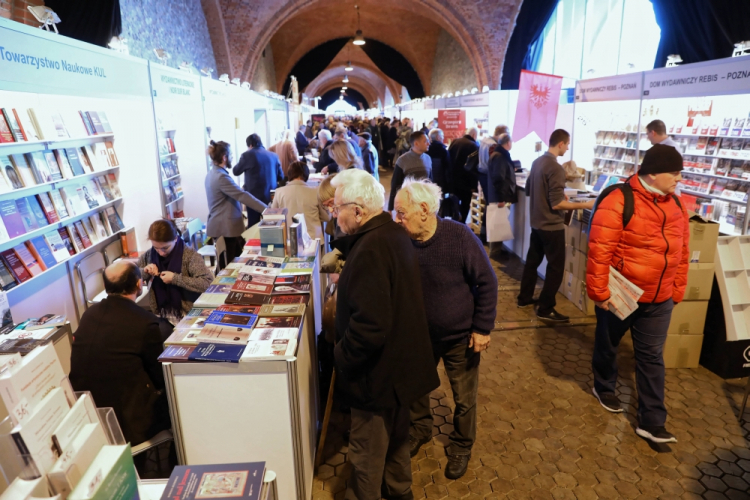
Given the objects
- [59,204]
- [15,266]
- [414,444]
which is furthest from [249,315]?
[59,204]

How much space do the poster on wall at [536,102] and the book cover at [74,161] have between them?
479 cm

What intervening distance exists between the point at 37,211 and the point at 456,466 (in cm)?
334

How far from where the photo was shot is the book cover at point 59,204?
149 inches

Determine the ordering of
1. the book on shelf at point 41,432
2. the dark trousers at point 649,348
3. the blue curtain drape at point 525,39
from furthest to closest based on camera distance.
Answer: the blue curtain drape at point 525,39 → the dark trousers at point 649,348 → the book on shelf at point 41,432

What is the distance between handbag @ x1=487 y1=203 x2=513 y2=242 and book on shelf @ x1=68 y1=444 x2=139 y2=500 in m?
5.22

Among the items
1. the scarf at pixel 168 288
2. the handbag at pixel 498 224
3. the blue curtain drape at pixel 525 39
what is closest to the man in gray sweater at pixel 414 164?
the handbag at pixel 498 224

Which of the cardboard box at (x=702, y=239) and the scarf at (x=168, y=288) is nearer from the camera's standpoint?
the scarf at (x=168, y=288)

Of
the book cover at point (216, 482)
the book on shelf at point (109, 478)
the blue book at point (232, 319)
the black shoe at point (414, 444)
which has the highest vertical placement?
the book on shelf at point (109, 478)

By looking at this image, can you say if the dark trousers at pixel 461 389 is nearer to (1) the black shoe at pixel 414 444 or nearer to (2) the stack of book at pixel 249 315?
(1) the black shoe at pixel 414 444

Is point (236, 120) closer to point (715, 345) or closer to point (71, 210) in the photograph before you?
point (71, 210)

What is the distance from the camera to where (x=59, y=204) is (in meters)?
3.85

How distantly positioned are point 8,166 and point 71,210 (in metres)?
0.67

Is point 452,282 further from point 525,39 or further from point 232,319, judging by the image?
point 525,39

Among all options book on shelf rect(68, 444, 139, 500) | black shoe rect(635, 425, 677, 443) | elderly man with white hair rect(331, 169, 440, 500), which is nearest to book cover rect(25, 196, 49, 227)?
elderly man with white hair rect(331, 169, 440, 500)
